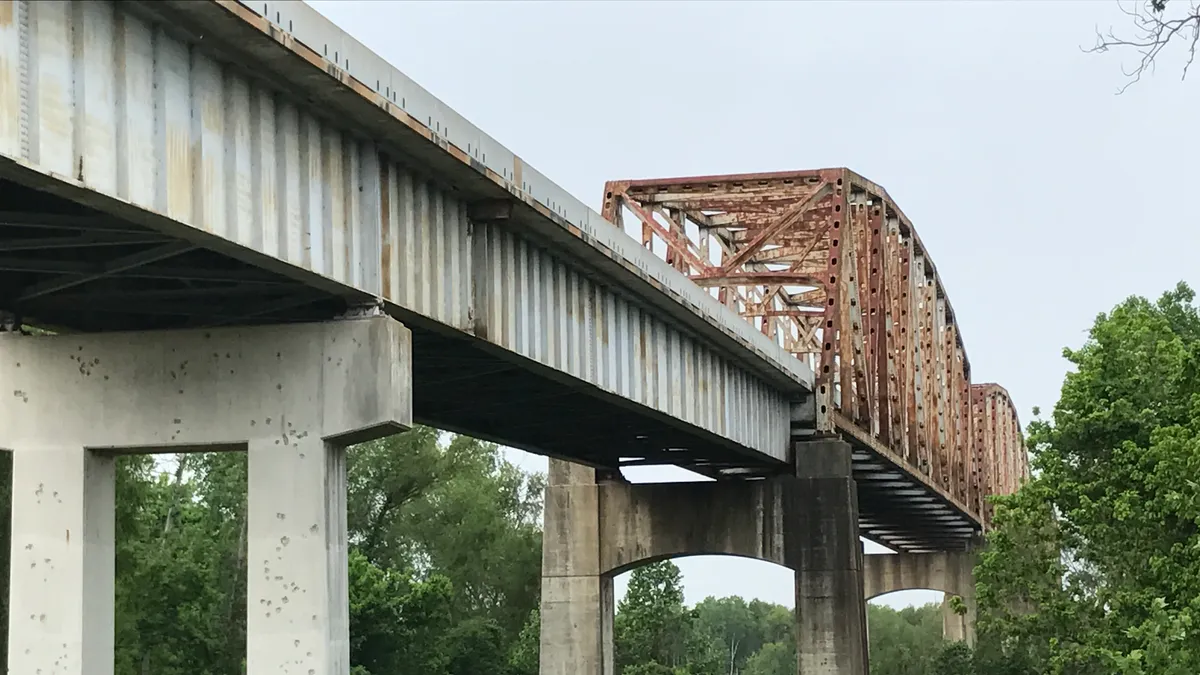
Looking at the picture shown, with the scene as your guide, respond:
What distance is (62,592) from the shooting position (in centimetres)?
1780

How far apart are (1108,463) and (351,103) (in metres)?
27.6

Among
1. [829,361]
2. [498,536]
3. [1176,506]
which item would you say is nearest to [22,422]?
[1176,506]

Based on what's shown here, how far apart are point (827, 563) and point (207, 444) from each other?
24480 millimetres

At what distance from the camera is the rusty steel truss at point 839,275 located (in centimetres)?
4475

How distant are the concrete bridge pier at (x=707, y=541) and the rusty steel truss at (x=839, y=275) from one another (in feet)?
6.33

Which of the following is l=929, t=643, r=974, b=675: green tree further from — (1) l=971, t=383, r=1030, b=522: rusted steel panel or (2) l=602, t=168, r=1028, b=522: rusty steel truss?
(1) l=971, t=383, r=1030, b=522: rusted steel panel

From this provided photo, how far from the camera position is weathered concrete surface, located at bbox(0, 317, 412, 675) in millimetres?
17156

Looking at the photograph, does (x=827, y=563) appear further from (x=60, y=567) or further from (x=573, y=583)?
(x=60, y=567)

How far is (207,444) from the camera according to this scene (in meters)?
18.3

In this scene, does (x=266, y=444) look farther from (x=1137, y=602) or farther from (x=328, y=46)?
(x=1137, y=602)

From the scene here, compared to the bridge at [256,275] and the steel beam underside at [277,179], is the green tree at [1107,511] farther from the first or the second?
the steel beam underside at [277,179]

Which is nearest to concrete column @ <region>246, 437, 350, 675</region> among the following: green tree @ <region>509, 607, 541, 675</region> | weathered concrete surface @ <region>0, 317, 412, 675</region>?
weathered concrete surface @ <region>0, 317, 412, 675</region>

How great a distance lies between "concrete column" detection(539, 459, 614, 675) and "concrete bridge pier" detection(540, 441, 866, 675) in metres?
0.03

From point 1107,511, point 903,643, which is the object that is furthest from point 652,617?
point 903,643
